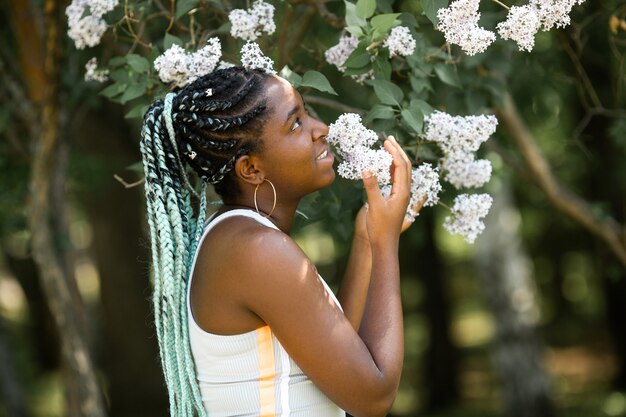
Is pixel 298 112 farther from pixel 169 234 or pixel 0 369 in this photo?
pixel 0 369

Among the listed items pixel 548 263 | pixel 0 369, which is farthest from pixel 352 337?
pixel 548 263

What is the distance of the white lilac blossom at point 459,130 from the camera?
2762 millimetres

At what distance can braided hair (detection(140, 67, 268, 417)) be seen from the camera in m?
2.30

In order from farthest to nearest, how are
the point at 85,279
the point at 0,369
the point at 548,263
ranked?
the point at 85,279, the point at 548,263, the point at 0,369

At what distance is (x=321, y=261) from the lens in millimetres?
22062

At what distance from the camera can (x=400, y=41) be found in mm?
2809

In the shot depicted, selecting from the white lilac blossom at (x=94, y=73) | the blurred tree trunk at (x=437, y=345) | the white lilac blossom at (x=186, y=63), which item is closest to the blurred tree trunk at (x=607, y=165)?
the blurred tree trunk at (x=437, y=345)

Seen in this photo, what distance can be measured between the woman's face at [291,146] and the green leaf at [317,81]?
0.32m

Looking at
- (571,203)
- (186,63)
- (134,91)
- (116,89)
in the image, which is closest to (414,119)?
(186,63)

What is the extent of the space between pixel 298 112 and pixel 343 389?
0.72m

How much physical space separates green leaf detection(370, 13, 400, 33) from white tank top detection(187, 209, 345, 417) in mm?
791

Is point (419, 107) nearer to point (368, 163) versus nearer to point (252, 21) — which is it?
point (368, 163)

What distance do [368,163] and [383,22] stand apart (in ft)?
1.73

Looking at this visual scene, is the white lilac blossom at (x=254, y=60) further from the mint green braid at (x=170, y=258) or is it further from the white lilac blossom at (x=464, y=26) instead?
the white lilac blossom at (x=464, y=26)
